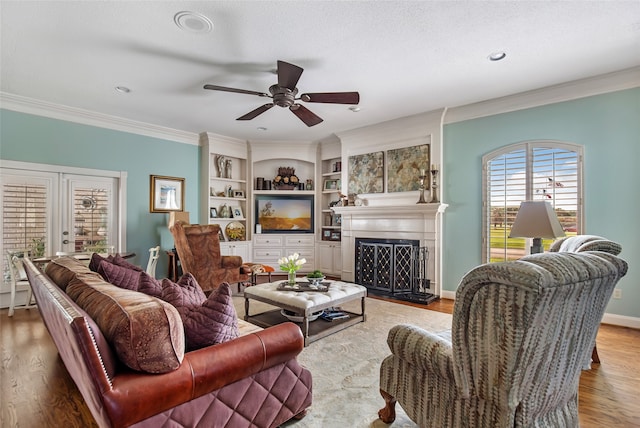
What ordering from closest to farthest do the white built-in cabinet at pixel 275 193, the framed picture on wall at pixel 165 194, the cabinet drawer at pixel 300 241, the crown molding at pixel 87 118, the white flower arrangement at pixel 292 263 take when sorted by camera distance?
1. the white flower arrangement at pixel 292 263
2. the crown molding at pixel 87 118
3. the framed picture on wall at pixel 165 194
4. the white built-in cabinet at pixel 275 193
5. the cabinet drawer at pixel 300 241

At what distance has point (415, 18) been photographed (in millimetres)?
2477

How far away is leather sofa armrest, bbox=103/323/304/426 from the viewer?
1.16 metres

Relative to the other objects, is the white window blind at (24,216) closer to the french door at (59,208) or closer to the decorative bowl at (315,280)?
the french door at (59,208)

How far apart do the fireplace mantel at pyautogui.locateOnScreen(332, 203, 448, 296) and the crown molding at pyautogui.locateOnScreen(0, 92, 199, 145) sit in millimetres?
3117

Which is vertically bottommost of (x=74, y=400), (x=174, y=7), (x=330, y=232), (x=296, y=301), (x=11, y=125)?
(x=74, y=400)

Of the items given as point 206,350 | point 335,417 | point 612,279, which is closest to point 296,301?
point 335,417

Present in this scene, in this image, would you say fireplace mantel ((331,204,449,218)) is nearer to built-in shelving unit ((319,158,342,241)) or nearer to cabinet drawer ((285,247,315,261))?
built-in shelving unit ((319,158,342,241))

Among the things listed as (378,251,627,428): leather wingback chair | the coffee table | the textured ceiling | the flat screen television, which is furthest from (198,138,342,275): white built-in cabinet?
(378,251,627,428): leather wingback chair

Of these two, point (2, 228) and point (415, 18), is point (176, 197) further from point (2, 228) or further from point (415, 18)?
point (415, 18)

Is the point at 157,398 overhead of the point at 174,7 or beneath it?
beneath

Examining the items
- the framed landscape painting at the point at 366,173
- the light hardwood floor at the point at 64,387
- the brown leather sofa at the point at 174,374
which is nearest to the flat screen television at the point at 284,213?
the framed landscape painting at the point at 366,173

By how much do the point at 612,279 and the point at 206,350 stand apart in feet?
5.62

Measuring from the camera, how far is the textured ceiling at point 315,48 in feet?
7.82

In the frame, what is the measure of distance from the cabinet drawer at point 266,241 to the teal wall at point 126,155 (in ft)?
3.97
